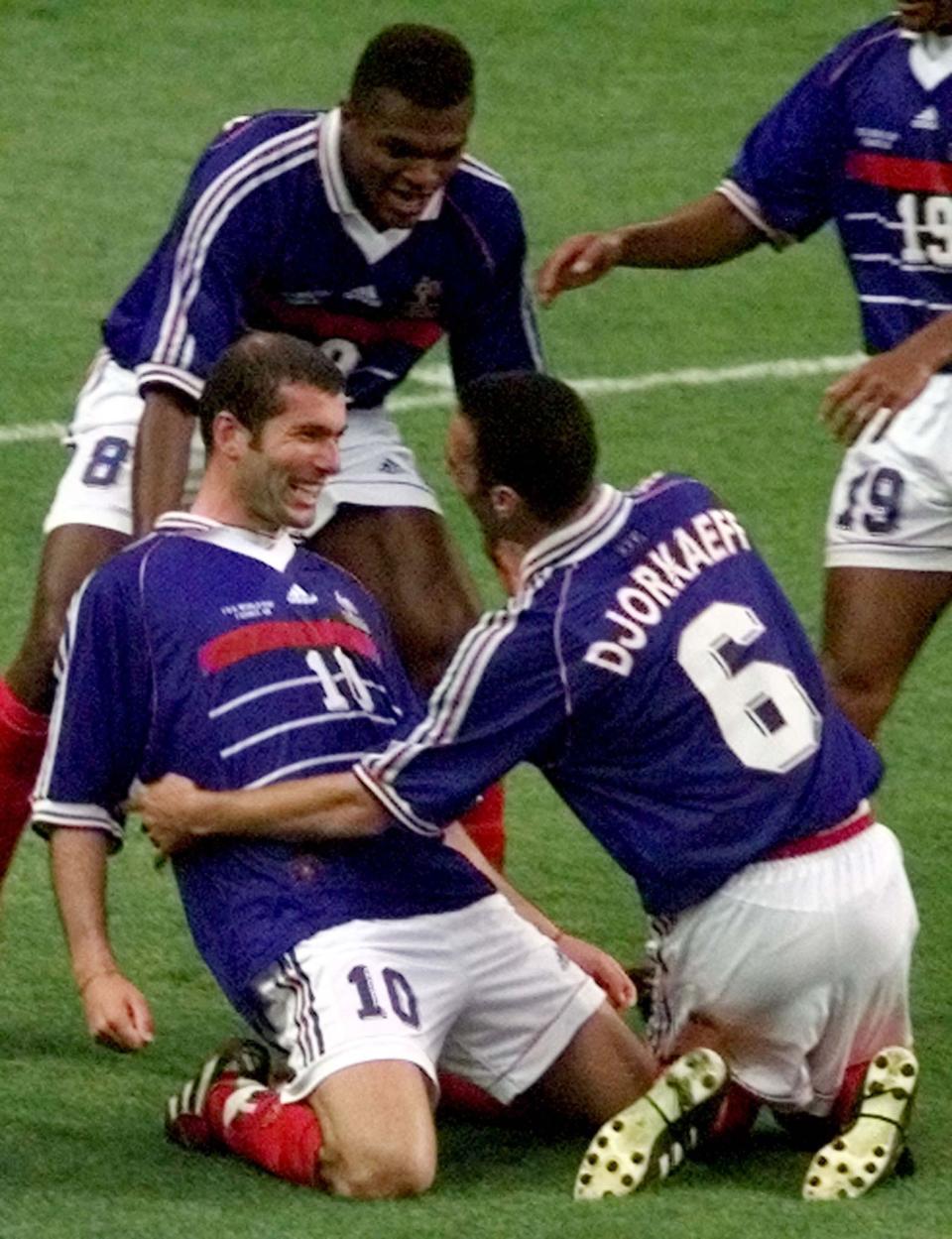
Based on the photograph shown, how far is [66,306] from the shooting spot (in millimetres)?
10461

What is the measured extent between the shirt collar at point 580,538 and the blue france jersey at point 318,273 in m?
1.04

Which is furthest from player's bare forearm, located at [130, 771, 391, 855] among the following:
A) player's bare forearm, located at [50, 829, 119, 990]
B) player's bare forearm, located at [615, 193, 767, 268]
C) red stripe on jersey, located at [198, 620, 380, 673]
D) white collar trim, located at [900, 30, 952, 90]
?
white collar trim, located at [900, 30, 952, 90]

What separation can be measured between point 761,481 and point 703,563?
3.90 m

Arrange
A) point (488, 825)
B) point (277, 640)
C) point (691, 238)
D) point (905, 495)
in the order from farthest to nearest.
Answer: point (691, 238), point (905, 495), point (488, 825), point (277, 640)

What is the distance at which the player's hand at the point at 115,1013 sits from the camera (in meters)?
5.24

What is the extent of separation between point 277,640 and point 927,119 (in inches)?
66.6

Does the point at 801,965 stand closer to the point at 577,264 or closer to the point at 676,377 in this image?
the point at 577,264

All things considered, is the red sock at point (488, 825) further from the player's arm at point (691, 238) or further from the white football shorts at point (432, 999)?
the player's arm at point (691, 238)

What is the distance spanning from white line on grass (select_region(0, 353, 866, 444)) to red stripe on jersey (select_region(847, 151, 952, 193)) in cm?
323

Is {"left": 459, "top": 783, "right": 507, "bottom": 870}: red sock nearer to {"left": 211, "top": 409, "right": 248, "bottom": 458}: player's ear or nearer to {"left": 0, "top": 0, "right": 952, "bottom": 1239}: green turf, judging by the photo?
{"left": 0, "top": 0, "right": 952, "bottom": 1239}: green turf

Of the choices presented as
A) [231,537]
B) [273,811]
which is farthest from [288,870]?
[231,537]

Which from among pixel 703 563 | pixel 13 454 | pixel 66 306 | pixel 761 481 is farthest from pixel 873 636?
pixel 66 306

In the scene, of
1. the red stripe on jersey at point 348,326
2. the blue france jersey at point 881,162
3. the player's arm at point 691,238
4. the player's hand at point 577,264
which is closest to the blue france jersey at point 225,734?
the red stripe on jersey at point 348,326

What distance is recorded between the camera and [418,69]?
6.14 meters
